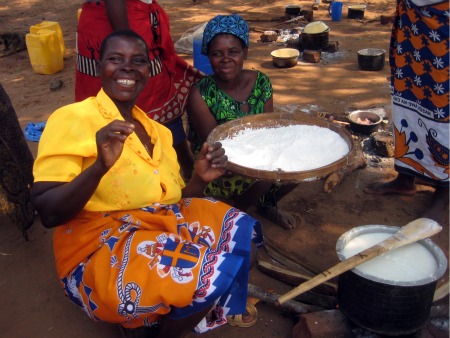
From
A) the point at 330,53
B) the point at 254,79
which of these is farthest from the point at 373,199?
the point at 330,53

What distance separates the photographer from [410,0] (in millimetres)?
2584

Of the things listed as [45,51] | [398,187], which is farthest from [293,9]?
[398,187]

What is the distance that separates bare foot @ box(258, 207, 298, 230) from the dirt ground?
0.04m

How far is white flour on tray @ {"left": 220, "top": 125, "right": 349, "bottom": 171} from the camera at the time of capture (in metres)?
2.13

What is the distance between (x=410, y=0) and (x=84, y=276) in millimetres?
2205

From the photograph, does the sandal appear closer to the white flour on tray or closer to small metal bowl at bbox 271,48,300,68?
the white flour on tray

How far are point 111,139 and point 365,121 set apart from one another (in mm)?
2889

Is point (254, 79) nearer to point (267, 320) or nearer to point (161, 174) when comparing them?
point (161, 174)

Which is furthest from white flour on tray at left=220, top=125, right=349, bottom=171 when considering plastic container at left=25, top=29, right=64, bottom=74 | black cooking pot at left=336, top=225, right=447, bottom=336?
plastic container at left=25, top=29, right=64, bottom=74

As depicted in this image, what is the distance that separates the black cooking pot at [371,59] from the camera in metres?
5.32

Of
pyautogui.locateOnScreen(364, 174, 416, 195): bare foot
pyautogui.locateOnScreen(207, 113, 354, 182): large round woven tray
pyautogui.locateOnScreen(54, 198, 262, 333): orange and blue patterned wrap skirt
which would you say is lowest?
pyautogui.locateOnScreen(364, 174, 416, 195): bare foot

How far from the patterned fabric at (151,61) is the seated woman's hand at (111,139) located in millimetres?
1245

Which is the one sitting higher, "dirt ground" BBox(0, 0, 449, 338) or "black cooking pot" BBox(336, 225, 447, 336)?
"black cooking pot" BBox(336, 225, 447, 336)

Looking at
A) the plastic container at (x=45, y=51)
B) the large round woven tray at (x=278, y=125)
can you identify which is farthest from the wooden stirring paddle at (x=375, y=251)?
the plastic container at (x=45, y=51)
